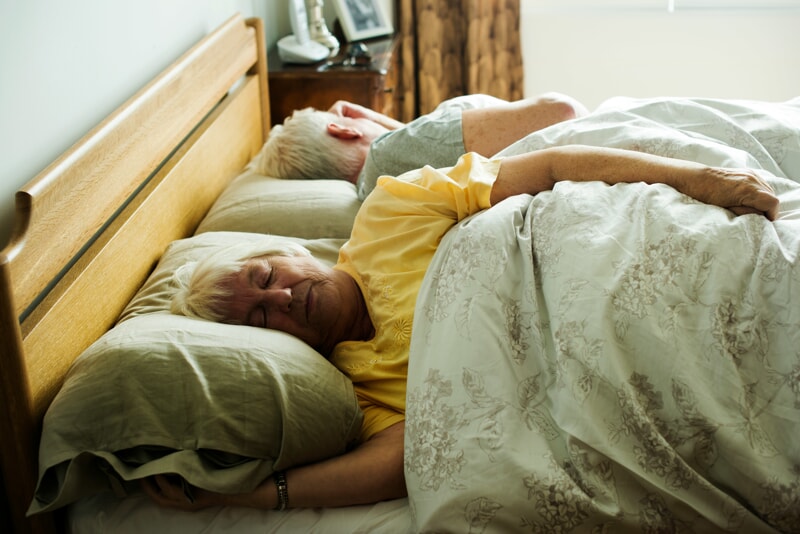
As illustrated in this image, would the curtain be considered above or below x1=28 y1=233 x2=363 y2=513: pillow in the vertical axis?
above

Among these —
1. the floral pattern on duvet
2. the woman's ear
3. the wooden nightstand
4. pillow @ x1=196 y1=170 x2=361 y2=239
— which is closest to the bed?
the floral pattern on duvet

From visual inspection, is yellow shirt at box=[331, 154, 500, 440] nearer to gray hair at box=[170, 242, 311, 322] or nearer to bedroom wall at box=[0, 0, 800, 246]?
gray hair at box=[170, 242, 311, 322]

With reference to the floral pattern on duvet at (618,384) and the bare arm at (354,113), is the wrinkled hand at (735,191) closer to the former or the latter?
the floral pattern on duvet at (618,384)

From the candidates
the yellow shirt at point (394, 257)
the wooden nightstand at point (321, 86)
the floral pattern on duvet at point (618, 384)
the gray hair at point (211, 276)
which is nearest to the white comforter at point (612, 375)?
the floral pattern on duvet at point (618, 384)

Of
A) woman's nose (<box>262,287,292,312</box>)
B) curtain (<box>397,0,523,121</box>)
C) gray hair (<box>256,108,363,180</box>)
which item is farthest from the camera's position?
curtain (<box>397,0,523,121</box>)

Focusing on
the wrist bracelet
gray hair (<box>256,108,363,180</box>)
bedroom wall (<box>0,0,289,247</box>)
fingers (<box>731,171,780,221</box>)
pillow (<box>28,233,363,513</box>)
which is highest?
bedroom wall (<box>0,0,289,247</box>)

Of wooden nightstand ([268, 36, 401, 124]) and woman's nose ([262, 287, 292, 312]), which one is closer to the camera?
woman's nose ([262, 287, 292, 312])

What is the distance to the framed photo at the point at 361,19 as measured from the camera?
3314 mm

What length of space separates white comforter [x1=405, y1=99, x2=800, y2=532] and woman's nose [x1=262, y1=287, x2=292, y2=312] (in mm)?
255

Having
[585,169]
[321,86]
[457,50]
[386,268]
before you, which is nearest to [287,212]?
[386,268]

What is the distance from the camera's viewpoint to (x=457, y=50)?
12.2 feet

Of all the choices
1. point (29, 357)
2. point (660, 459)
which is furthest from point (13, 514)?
point (660, 459)

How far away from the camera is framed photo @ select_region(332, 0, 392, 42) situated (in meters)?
3.31

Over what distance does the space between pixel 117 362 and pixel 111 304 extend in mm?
301
